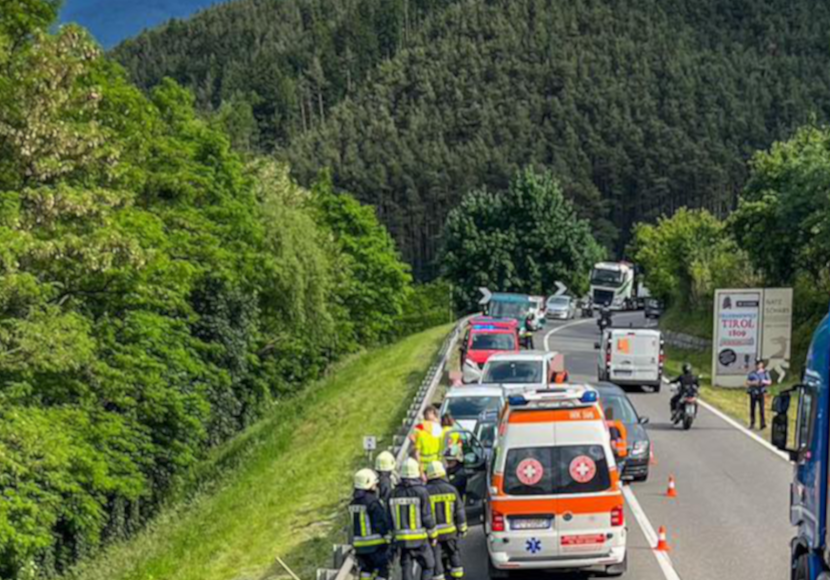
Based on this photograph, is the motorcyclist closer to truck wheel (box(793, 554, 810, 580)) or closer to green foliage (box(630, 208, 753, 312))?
truck wheel (box(793, 554, 810, 580))

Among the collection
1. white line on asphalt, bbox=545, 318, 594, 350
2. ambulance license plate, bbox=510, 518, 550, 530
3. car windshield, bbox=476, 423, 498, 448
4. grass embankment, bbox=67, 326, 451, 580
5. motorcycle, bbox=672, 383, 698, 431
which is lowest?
grass embankment, bbox=67, 326, 451, 580

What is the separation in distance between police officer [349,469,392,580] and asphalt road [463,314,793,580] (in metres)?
2.77

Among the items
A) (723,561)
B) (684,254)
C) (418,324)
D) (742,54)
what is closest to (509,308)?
(684,254)

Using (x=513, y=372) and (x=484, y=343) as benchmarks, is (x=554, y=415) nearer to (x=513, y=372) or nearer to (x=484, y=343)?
(x=513, y=372)

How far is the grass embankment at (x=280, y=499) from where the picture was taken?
1833cm

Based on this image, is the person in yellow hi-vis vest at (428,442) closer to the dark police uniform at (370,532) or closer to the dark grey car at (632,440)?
the dark police uniform at (370,532)

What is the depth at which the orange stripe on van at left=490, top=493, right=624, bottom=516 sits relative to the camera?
13188 millimetres

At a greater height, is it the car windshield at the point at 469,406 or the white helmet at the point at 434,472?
the white helmet at the point at 434,472

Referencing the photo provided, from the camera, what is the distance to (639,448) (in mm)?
20250

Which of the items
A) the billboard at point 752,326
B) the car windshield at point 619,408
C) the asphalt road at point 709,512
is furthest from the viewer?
the billboard at point 752,326

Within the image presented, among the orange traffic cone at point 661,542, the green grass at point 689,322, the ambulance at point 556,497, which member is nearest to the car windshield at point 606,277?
the green grass at point 689,322

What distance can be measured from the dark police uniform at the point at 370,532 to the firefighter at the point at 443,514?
1.84 feet

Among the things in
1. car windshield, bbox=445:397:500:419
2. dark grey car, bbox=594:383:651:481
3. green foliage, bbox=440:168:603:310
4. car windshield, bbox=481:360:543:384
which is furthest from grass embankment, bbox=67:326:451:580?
green foliage, bbox=440:168:603:310

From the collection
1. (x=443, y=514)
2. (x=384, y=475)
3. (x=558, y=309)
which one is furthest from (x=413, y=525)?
(x=558, y=309)
